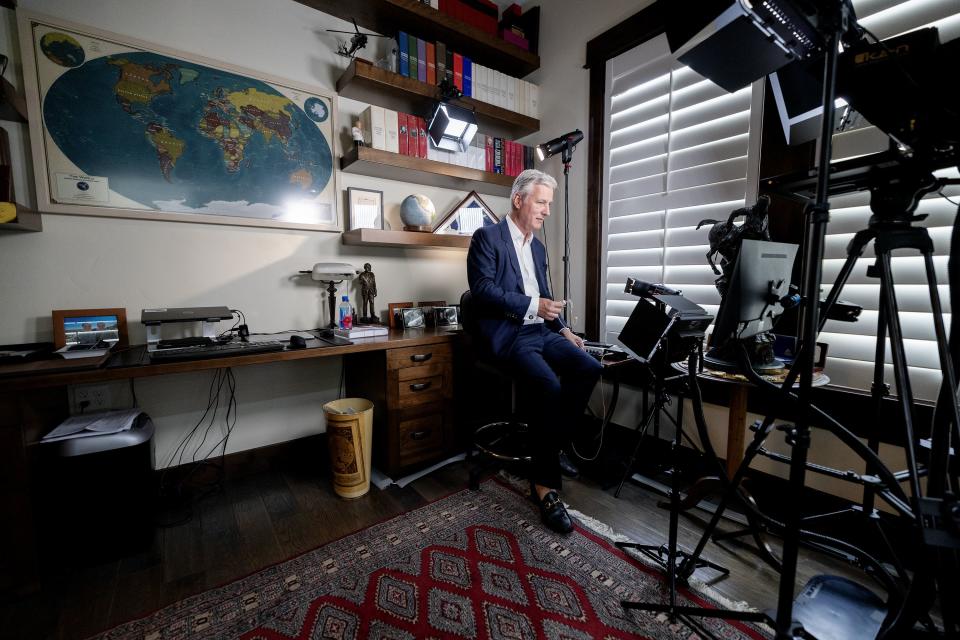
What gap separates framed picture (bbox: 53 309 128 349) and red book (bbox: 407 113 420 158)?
1695 mm

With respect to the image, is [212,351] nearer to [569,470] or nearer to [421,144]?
[421,144]

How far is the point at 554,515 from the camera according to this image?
1.77 meters

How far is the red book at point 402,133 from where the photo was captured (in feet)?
8.05

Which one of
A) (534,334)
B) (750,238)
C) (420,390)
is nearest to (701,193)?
(750,238)

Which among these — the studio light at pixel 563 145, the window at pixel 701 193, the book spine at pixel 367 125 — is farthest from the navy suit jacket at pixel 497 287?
the book spine at pixel 367 125

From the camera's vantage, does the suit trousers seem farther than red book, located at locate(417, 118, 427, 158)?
No

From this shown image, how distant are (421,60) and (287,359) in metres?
1.95

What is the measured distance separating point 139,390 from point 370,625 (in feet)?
5.27

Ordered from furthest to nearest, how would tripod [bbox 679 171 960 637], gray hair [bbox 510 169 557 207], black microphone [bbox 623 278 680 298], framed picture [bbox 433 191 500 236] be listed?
1. framed picture [bbox 433 191 500 236]
2. gray hair [bbox 510 169 557 207]
3. black microphone [bbox 623 278 680 298]
4. tripod [bbox 679 171 960 637]

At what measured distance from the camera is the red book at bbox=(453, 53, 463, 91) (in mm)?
2627

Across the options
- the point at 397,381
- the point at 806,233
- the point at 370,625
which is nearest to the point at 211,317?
the point at 397,381

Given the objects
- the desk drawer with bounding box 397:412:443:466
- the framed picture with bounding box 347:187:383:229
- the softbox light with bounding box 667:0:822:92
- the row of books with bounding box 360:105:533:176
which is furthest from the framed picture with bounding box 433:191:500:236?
the softbox light with bounding box 667:0:822:92

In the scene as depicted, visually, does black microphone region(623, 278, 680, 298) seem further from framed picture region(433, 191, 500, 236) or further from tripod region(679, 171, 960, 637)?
framed picture region(433, 191, 500, 236)

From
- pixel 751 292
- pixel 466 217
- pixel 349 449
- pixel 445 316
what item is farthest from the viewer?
pixel 466 217
